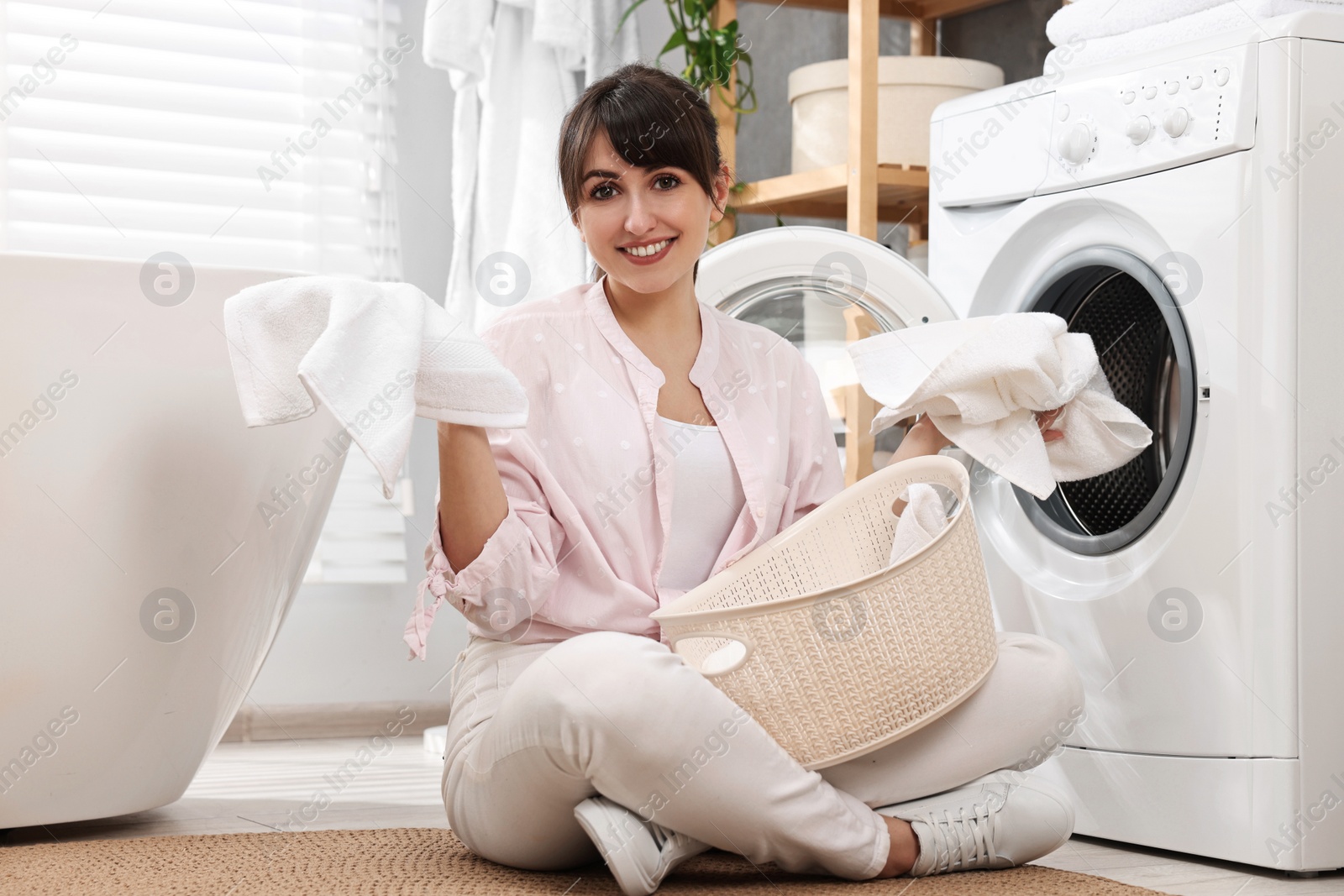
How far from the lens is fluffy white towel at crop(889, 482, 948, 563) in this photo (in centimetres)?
130

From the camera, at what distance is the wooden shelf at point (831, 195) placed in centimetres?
207

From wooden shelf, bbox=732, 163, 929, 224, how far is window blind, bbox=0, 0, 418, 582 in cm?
67

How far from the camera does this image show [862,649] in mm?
1063

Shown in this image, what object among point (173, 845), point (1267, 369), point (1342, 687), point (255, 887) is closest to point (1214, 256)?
point (1267, 369)

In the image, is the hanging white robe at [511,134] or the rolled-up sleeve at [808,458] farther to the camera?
the hanging white robe at [511,134]

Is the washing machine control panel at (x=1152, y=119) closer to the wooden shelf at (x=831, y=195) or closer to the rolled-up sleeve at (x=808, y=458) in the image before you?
the rolled-up sleeve at (x=808, y=458)

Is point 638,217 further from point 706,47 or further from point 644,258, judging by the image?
point 706,47

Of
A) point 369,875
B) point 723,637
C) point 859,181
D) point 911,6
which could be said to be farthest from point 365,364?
point 911,6

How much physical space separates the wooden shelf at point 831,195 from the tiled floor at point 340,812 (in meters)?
1.08

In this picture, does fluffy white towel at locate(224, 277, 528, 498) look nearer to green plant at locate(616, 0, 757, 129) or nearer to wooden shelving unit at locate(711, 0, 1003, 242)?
wooden shelving unit at locate(711, 0, 1003, 242)

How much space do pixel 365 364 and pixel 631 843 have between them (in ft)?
1.45

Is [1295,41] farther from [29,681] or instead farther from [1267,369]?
[29,681]

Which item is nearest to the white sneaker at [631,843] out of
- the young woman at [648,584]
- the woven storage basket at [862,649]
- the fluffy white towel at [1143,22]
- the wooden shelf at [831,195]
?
the young woman at [648,584]

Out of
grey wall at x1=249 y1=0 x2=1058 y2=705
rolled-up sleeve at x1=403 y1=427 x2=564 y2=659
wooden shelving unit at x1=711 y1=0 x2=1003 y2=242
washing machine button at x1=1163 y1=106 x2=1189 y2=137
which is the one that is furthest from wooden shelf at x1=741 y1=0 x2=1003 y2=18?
rolled-up sleeve at x1=403 y1=427 x2=564 y2=659
